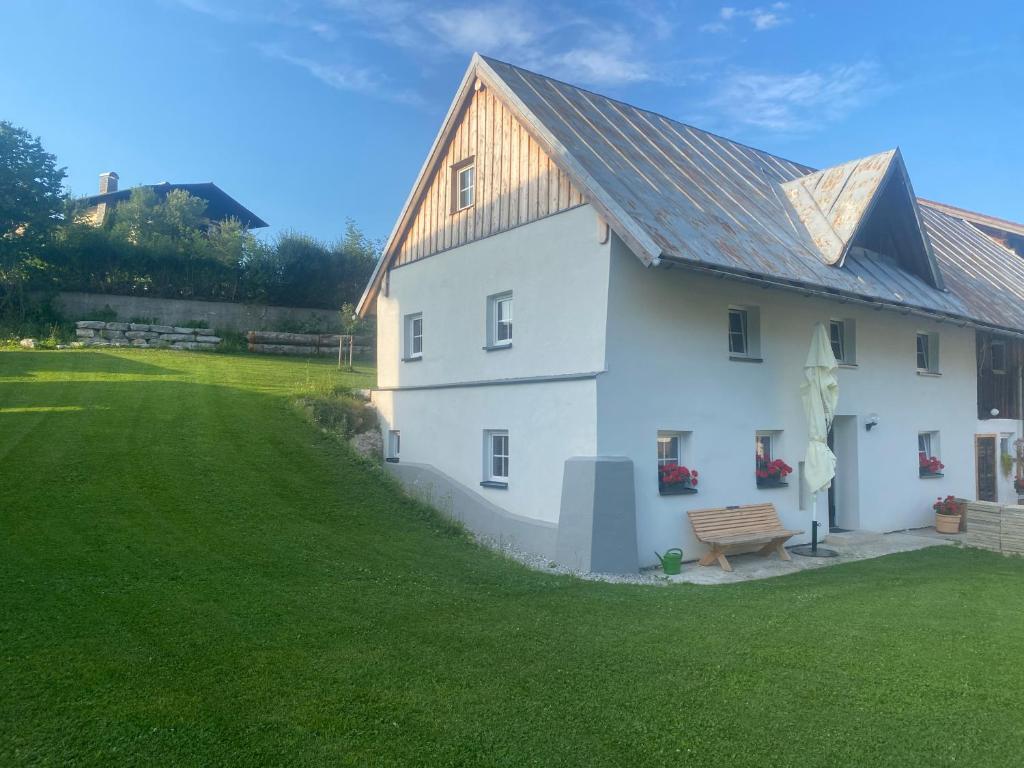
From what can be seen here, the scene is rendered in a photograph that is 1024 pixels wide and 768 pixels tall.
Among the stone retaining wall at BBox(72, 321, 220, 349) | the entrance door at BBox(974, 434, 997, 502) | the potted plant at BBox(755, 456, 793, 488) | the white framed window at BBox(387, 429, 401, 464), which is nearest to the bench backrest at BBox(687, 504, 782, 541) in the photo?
the potted plant at BBox(755, 456, 793, 488)

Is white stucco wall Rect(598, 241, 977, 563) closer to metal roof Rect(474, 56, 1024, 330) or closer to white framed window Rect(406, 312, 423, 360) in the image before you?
metal roof Rect(474, 56, 1024, 330)

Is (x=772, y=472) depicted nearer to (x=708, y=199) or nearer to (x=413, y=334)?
(x=708, y=199)

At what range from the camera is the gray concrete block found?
10359mm

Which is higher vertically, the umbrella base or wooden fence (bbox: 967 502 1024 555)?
wooden fence (bbox: 967 502 1024 555)

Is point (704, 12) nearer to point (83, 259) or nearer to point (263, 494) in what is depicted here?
point (263, 494)

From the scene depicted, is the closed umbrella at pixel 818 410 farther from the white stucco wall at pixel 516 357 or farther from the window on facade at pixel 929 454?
the window on facade at pixel 929 454

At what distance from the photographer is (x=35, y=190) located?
25.3m

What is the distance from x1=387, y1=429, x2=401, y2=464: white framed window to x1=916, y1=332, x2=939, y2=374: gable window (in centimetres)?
1197

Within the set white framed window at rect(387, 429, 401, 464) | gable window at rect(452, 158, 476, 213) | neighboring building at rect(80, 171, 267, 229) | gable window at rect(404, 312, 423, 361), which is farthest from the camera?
neighboring building at rect(80, 171, 267, 229)

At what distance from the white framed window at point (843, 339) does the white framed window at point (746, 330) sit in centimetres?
254

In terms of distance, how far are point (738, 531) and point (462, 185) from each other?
8.56 meters

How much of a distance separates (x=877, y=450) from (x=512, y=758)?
12727 mm

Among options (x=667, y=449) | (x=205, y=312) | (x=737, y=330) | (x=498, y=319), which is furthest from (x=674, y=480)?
(x=205, y=312)

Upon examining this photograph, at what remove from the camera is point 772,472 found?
12.8 m
